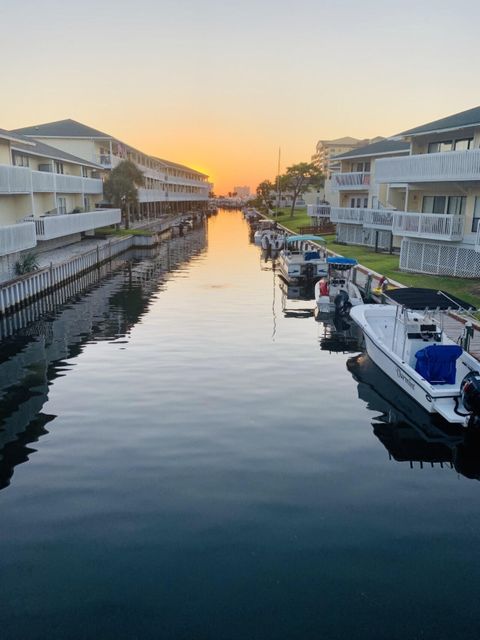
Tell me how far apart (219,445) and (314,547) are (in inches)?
186

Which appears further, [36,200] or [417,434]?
[36,200]

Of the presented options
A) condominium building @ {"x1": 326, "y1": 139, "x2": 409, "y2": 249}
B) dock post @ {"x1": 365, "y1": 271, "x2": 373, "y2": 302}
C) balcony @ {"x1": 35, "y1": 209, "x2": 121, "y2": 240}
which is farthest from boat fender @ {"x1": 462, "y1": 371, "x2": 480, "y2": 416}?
condominium building @ {"x1": 326, "y1": 139, "x2": 409, "y2": 249}

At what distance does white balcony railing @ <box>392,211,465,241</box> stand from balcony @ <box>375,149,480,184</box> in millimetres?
2325

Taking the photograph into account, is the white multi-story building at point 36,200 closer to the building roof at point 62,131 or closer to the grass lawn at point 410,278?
the building roof at point 62,131

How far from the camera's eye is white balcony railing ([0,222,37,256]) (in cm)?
2712

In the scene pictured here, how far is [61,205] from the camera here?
5162cm

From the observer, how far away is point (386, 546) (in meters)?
10.2

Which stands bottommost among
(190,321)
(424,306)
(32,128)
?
(190,321)

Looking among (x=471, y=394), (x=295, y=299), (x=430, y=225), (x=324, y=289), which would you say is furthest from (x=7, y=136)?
(x=471, y=394)

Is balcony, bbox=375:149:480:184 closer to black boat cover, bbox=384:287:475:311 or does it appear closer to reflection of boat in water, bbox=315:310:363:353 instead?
reflection of boat in water, bbox=315:310:363:353

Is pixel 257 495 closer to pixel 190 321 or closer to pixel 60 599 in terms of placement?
pixel 60 599

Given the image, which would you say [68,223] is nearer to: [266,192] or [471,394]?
[471,394]

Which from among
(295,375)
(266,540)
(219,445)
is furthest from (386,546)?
(295,375)

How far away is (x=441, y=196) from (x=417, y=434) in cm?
2405
